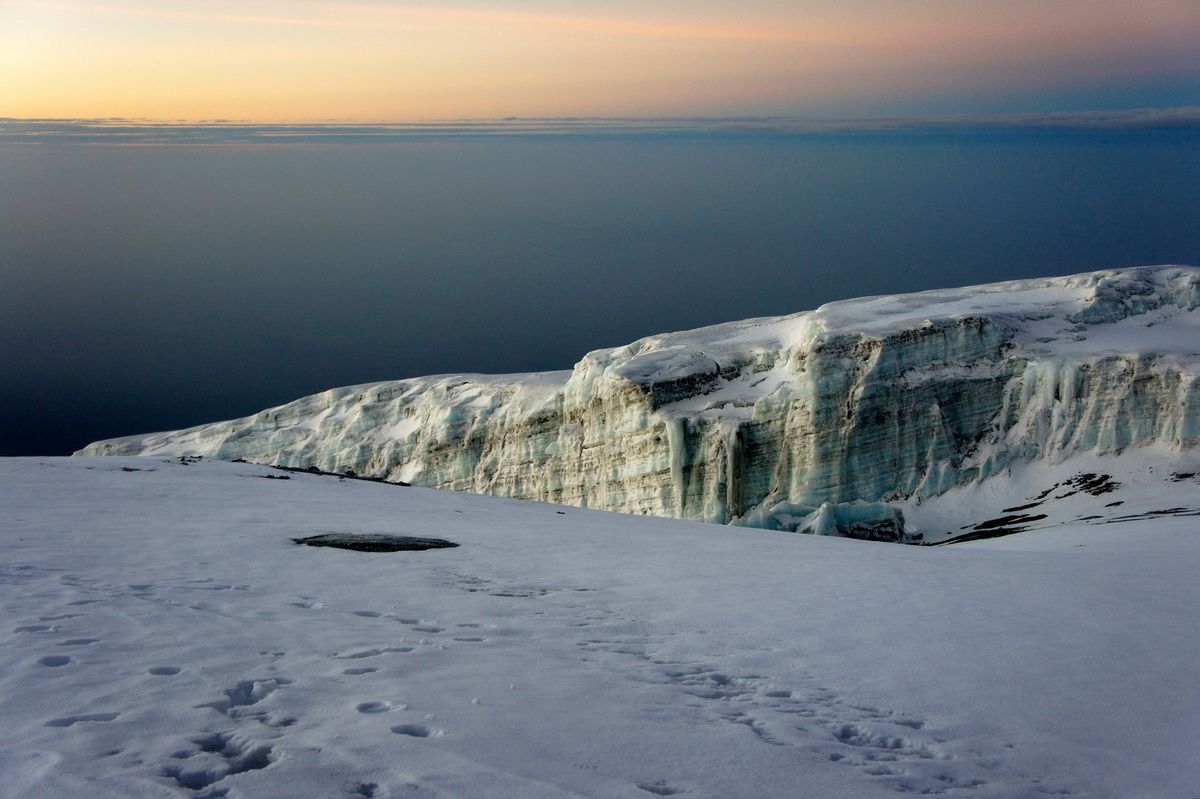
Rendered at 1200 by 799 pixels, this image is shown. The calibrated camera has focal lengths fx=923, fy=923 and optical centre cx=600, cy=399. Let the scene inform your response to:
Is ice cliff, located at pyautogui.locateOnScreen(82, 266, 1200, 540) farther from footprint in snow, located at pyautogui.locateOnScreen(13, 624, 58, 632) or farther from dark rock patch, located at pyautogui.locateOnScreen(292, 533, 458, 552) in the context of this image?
footprint in snow, located at pyautogui.locateOnScreen(13, 624, 58, 632)

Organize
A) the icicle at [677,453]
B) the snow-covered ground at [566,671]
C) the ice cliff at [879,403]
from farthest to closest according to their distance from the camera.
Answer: the icicle at [677,453]
the ice cliff at [879,403]
the snow-covered ground at [566,671]

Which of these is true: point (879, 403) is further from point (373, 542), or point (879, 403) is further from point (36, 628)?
point (36, 628)

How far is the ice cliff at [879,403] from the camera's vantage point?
5141cm

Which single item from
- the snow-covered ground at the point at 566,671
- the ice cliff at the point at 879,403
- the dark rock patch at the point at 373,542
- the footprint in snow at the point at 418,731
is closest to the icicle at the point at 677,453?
the ice cliff at the point at 879,403

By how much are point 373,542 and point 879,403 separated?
42.2 m

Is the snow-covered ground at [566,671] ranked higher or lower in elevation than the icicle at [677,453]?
lower

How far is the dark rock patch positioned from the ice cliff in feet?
105

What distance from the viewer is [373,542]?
16.3 metres

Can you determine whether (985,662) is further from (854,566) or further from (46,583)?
(46,583)

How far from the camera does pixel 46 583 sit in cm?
1129

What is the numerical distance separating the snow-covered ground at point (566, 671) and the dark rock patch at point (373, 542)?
55 centimetres

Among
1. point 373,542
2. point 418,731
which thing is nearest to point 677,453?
point 373,542

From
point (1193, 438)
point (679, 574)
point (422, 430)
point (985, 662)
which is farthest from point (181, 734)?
point (422, 430)

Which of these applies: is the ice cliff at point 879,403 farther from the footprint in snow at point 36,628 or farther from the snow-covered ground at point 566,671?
the footprint in snow at point 36,628
